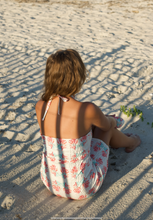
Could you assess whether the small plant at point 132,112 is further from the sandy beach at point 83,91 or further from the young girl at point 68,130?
the young girl at point 68,130

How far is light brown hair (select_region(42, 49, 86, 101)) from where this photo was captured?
5.78 feet

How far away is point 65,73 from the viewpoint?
5.82ft

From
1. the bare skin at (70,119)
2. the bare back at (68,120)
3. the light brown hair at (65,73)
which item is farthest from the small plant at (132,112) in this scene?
the light brown hair at (65,73)

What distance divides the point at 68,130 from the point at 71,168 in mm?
364

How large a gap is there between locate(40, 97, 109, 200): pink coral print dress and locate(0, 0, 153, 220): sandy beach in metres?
0.16

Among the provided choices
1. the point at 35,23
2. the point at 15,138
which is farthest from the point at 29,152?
the point at 35,23

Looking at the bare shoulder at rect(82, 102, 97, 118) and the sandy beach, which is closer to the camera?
the bare shoulder at rect(82, 102, 97, 118)

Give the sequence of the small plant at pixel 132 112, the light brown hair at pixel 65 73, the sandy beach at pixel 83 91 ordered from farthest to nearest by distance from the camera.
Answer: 1. the small plant at pixel 132 112
2. the sandy beach at pixel 83 91
3. the light brown hair at pixel 65 73

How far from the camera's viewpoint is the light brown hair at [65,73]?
5.78 ft

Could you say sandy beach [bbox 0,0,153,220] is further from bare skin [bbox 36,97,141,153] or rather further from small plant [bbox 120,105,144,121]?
bare skin [bbox 36,97,141,153]

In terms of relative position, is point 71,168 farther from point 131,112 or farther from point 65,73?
point 131,112

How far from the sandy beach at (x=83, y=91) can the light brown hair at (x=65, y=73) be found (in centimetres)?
108

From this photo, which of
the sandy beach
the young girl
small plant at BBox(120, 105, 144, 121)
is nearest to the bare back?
the young girl

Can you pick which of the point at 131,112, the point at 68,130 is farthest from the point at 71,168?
the point at 131,112
